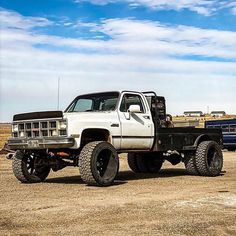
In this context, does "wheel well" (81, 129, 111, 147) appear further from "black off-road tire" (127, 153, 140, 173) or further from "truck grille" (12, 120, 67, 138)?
"black off-road tire" (127, 153, 140, 173)

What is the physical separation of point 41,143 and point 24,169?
4.51 feet

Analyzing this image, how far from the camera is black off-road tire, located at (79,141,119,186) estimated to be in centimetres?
964

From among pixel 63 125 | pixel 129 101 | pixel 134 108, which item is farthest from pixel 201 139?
pixel 63 125

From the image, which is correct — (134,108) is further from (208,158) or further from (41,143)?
(208,158)

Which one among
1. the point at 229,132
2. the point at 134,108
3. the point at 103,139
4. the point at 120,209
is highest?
the point at 134,108

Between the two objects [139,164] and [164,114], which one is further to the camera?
[139,164]

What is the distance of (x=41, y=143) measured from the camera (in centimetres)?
996

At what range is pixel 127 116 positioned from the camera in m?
11.0

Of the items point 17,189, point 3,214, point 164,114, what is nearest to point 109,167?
point 17,189

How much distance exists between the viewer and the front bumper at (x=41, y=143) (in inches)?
377

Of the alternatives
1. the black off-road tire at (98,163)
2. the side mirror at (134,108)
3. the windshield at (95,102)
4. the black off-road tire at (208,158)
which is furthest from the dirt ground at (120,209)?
the windshield at (95,102)

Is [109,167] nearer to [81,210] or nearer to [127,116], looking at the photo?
[127,116]

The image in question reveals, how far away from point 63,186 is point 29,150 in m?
1.31

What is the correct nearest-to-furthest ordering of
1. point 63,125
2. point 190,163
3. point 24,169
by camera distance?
point 63,125, point 24,169, point 190,163
